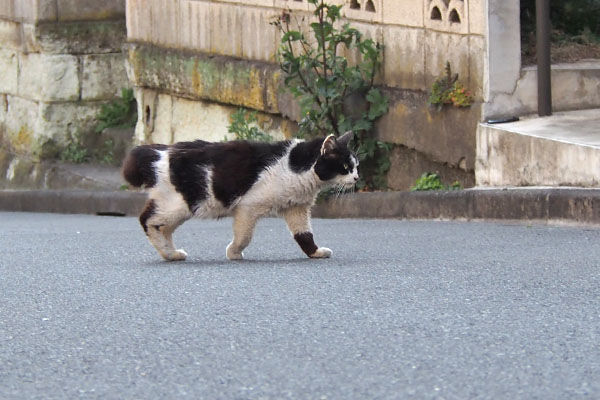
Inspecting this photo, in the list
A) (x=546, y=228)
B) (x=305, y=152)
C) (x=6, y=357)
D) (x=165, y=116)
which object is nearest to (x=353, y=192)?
(x=546, y=228)

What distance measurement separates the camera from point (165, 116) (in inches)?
607

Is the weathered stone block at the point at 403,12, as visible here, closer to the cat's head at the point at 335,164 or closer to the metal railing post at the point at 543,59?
the metal railing post at the point at 543,59

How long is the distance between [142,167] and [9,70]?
1032cm

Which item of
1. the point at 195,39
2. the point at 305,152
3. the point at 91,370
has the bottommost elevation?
the point at 91,370

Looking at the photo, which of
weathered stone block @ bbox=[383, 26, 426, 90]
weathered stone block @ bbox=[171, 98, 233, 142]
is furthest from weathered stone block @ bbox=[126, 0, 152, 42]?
weathered stone block @ bbox=[383, 26, 426, 90]

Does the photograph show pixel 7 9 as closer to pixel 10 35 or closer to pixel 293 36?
pixel 10 35

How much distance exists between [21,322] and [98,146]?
1129 cm

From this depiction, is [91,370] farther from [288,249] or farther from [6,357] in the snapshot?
[288,249]

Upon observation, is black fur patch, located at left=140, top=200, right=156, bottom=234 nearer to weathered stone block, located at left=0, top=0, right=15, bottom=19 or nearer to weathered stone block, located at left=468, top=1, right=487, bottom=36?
weathered stone block, located at left=468, top=1, right=487, bottom=36

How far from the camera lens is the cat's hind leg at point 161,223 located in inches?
296

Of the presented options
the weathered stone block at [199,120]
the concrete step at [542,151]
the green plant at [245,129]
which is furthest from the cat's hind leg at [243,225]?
the weathered stone block at [199,120]

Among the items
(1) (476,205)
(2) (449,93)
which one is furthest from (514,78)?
(1) (476,205)

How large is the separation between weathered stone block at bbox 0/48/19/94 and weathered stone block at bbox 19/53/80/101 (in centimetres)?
47

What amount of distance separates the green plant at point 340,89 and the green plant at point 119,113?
5.51 m
